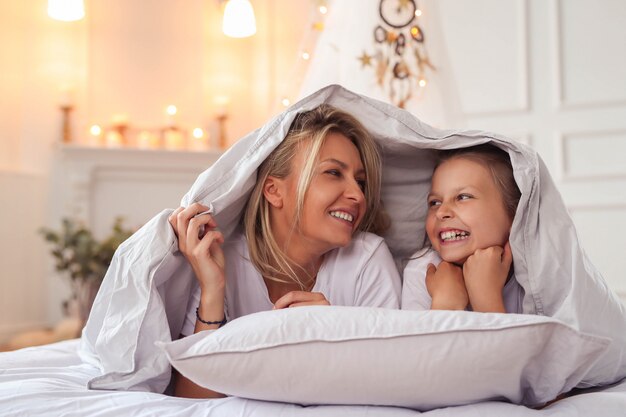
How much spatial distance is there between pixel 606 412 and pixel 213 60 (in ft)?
12.9

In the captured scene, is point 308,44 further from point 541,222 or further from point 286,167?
point 541,222

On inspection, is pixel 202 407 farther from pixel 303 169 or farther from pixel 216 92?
pixel 216 92

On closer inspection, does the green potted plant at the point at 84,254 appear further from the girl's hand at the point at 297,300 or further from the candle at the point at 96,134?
the girl's hand at the point at 297,300

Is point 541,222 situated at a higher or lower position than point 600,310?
higher

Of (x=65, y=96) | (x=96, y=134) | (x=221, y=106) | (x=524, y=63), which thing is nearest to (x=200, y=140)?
(x=221, y=106)

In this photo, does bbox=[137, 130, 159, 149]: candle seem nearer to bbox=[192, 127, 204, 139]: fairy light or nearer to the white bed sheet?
bbox=[192, 127, 204, 139]: fairy light

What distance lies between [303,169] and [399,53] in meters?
2.08

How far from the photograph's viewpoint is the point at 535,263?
123 cm

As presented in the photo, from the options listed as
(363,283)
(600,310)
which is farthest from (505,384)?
(363,283)

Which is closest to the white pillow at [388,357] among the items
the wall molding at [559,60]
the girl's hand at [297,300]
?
the girl's hand at [297,300]

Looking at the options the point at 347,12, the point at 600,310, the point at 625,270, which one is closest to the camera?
the point at 600,310

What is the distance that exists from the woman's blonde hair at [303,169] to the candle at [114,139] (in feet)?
9.49

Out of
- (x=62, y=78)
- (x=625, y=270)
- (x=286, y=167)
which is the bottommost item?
(x=625, y=270)

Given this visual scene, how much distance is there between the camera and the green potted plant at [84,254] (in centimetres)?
374
